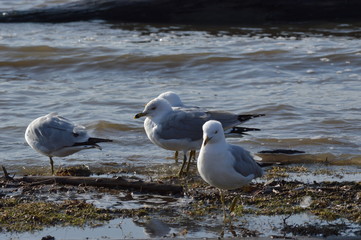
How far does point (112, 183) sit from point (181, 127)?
1048 mm

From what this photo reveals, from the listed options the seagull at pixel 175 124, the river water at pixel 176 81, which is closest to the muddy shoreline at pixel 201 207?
the seagull at pixel 175 124

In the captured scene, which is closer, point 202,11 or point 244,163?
point 244,163

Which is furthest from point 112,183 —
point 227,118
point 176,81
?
point 176,81

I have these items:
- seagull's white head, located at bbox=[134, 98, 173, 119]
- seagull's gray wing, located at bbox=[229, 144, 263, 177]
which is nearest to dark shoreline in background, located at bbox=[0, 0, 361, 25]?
seagull's white head, located at bbox=[134, 98, 173, 119]

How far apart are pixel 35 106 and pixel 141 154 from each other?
2514mm

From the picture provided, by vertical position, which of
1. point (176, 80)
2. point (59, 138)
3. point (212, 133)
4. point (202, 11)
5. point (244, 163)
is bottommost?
point (176, 80)

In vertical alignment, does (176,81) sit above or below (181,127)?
below

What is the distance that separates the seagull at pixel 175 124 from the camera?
6.61 meters

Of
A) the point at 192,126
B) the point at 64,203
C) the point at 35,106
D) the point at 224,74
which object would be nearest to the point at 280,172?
the point at 192,126

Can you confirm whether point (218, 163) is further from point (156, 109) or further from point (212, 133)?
point (156, 109)

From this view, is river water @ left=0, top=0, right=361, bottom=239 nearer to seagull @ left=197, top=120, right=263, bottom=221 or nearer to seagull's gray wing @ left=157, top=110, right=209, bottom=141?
seagull's gray wing @ left=157, top=110, right=209, bottom=141

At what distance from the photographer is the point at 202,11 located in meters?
14.1

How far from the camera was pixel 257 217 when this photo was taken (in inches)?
198

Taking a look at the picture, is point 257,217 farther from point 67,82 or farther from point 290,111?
point 67,82
